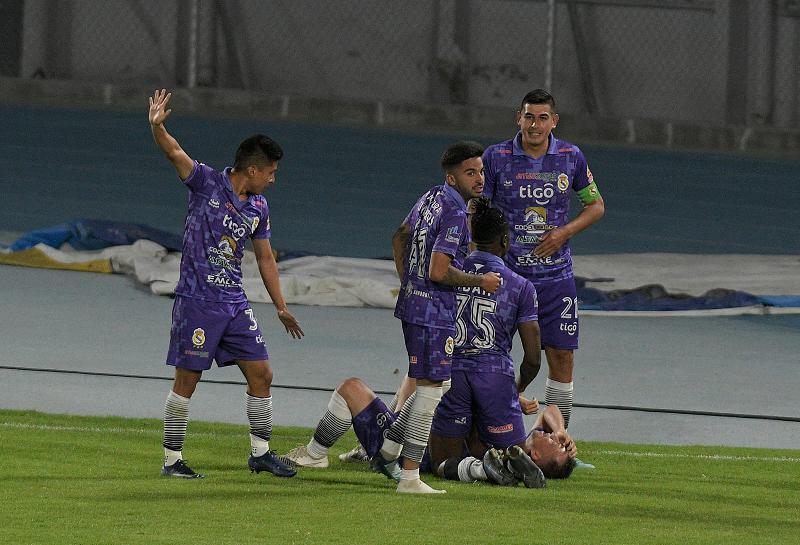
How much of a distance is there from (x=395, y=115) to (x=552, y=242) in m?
15.5

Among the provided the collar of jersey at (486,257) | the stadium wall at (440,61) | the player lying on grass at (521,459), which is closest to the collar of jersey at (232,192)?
the collar of jersey at (486,257)

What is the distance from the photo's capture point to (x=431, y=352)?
7.45m

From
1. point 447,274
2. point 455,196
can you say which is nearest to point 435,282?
point 447,274

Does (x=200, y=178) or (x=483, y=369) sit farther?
(x=483, y=369)

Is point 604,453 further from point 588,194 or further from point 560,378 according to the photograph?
point 588,194

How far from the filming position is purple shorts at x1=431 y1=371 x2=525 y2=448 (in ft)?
26.2

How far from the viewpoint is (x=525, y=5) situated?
78.9 ft

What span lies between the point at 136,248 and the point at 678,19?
11145 millimetres

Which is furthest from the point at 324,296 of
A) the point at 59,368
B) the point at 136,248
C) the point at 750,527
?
the point at 750,527

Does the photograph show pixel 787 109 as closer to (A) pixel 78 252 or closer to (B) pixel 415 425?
(A) pixel 78 252

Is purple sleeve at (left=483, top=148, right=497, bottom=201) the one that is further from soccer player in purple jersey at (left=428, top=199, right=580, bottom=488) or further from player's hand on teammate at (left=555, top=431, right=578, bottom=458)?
player's hand on teammate at (left=555, top=431, right=578, bottom=458)

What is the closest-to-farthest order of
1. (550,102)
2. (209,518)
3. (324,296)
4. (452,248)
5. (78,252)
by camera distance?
1. (209,518)
2. (452,248)
3. (550,102)
4. (324,296)
5. (78,252)

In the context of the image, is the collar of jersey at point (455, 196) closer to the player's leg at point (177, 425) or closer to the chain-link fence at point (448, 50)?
the player's leg at point (177, 425)

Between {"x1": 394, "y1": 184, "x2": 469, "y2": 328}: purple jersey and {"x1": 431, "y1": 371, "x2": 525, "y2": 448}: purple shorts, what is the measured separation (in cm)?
55
